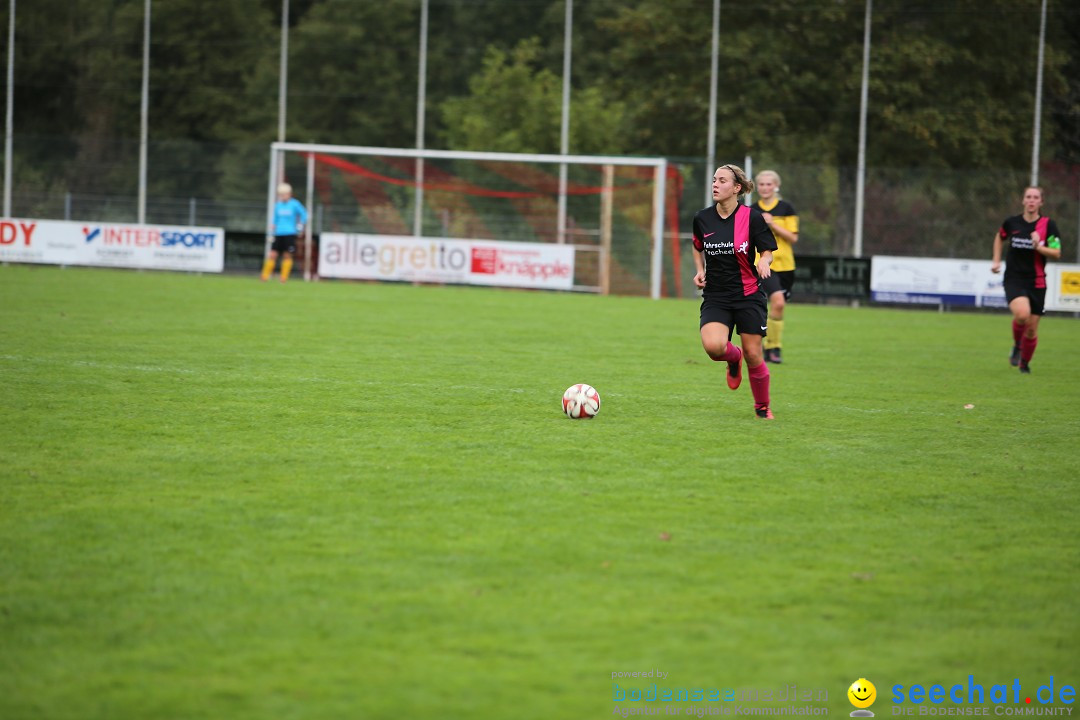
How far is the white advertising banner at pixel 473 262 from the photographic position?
28125 millimetres

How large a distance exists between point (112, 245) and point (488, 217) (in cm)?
922

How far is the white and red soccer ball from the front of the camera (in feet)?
30.9

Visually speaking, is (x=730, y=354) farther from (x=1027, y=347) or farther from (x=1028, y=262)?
(x=1028, y=262)

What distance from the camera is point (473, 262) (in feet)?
92.4

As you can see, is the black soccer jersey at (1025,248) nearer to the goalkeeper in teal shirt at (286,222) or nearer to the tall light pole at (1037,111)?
the goalkeeper in teal shirt at (286,222)

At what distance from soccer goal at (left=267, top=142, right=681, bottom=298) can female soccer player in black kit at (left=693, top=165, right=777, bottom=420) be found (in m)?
18.2

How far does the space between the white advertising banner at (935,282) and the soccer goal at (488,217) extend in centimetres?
484

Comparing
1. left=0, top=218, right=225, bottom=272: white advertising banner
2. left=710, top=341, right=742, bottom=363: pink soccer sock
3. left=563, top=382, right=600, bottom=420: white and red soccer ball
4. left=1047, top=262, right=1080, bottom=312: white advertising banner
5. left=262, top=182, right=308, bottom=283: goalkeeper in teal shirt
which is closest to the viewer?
left=563, top=382, right=600, bottom=420: white and red soccer ball

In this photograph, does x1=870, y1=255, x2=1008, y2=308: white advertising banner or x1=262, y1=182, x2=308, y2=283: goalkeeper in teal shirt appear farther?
x1=870, y1=255, x2=1008, y2=308: white advertising banner

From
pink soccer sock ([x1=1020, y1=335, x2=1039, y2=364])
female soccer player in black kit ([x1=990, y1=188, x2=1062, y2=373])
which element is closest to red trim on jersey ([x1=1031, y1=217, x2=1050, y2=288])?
female soccer player in black kit ([x1=990, y1=188, x2=1062, y2=373])

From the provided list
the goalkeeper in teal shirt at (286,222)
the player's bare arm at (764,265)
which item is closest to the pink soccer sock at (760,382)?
the player's bare arm at (764,265)

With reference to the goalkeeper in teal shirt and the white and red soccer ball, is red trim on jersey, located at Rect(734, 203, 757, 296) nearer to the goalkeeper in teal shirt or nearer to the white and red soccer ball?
the white and red soccer ball

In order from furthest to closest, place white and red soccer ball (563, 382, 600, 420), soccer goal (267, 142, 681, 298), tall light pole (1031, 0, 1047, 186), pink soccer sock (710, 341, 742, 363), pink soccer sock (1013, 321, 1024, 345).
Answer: tall light pole (1031, 0, 1047, 186)
soccer goal (267, 142, 681, 298)
pink soccer sock (1013, 321, 1024, 345)
pink soccer sock (710, 341, 742, 363)
white and red soccer ball (563, 382, 600, 420)

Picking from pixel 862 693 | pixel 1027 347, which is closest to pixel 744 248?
pixel 862 693
